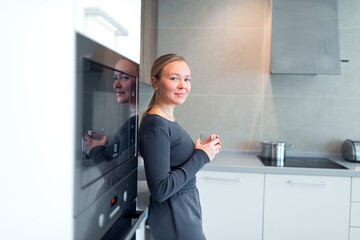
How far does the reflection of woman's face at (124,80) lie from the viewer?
32.8 inches

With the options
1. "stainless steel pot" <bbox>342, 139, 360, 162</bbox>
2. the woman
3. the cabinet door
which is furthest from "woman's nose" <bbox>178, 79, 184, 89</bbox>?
"stainless steel pot" <bbox>342, 139, 360, 162</bbox>

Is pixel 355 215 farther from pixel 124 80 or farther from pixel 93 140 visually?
pixel 93 140

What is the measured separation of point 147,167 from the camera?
1150 mm

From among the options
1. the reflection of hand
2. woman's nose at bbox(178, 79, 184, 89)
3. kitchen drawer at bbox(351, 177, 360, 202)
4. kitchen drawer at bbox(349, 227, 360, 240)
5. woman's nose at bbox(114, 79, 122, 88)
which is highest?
woman's nose at bbox(178, 79, 184, 89)

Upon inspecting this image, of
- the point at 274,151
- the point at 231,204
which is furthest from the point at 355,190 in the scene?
the point at 231,204

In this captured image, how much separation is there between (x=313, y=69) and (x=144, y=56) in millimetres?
1184

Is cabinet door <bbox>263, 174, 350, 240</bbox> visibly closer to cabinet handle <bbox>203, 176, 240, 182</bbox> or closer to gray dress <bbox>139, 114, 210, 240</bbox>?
cabinet handle <bbox>203, 176, 240, 182</bbox>

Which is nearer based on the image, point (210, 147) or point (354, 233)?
point (210, 147)

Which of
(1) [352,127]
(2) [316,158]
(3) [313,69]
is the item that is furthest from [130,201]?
(1) [352,127]

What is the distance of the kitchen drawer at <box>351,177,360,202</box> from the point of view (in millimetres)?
2139

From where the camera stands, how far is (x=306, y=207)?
2.19 m

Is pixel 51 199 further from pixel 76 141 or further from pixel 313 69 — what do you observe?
pixel 313 69

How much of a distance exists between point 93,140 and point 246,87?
219 cm

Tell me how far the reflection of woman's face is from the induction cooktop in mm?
1588
